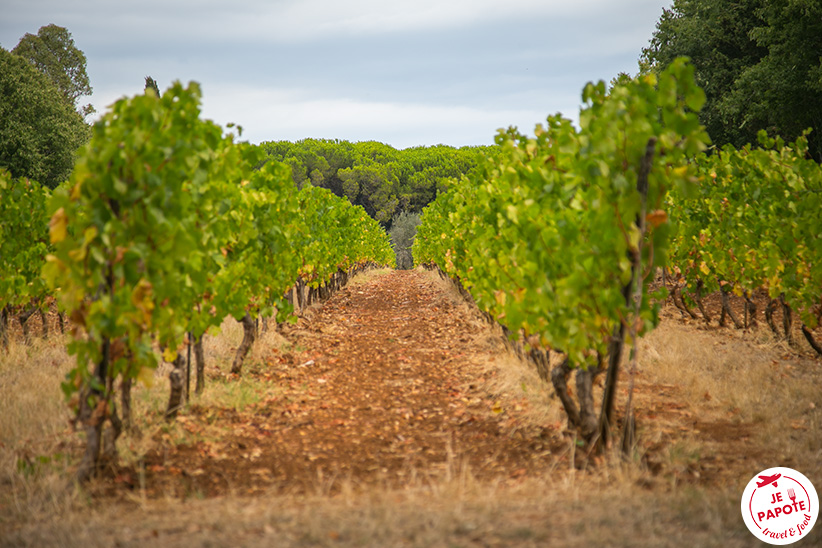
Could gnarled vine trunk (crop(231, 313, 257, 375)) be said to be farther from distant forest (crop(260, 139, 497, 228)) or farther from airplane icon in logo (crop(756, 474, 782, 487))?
distant forest (crop(260, 139, 497, 228))

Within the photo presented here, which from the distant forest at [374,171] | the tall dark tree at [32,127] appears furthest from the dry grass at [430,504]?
the distant forest at [374,171]

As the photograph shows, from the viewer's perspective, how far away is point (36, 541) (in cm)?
321

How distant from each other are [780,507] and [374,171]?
60.1 m

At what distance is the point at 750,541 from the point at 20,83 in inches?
1067

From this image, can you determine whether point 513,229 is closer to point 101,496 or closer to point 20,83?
point 101,496

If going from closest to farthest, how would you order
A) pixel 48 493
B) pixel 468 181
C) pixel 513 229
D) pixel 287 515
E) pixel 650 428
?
pixel 287 515 < pixel 48 493 < pixel 650 428 < pixel 513 229 < pixel 468 181

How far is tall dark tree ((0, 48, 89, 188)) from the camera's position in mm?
21391

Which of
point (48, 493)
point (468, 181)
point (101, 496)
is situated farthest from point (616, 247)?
point (468, 181)

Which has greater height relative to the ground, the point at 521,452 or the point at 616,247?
the point at 616,247

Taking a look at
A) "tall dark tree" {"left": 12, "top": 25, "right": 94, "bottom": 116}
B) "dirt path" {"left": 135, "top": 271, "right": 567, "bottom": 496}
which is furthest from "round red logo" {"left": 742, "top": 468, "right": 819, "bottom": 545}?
"tall dark tree" {"left": 12, "top": 25, "right": 94, "bottom": 116}

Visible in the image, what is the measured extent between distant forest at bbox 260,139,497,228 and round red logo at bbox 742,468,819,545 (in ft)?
174

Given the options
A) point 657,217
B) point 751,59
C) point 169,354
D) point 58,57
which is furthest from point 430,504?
point 58,57

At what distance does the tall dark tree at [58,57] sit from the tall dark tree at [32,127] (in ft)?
42.1

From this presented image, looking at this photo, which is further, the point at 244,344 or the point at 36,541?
the point at 244,344
